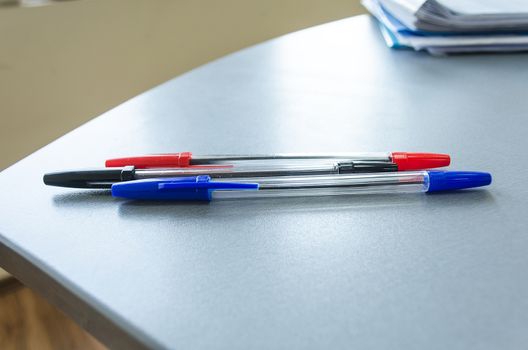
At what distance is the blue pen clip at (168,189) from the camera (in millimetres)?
354

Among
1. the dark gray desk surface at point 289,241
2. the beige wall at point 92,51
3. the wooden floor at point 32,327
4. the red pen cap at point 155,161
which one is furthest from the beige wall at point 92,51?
the red pen cap at point 155,161

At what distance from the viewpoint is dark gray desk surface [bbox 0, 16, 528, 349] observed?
0.25 metres

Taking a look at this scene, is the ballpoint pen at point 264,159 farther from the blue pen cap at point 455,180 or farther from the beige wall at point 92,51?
the beige wall at point 92,51

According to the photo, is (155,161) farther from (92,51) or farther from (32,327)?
(32,327)

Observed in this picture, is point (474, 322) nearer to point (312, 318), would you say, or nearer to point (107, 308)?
point (312, 318)

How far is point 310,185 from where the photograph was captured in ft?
1.20

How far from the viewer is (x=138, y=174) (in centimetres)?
37

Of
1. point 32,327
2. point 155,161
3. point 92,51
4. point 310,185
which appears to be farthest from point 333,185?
point 32,327

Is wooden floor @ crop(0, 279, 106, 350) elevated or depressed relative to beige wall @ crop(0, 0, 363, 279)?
depressed

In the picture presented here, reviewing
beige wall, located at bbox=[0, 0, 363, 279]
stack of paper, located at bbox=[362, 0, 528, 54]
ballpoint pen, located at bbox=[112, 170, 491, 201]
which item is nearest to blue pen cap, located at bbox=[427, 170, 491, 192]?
ballpoint pen, located at bbox=[112, 170, 491, 201]

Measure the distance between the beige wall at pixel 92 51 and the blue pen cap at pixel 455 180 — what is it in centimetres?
90

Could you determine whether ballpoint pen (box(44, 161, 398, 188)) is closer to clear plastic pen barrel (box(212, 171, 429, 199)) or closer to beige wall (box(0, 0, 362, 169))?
clear plastic pen barrel (box(212, 171, 429, 199))

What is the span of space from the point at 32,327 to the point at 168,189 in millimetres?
1017

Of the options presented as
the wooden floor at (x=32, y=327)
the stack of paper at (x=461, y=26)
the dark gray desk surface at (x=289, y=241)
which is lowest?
the wooden floor at (x=32, y=327)
